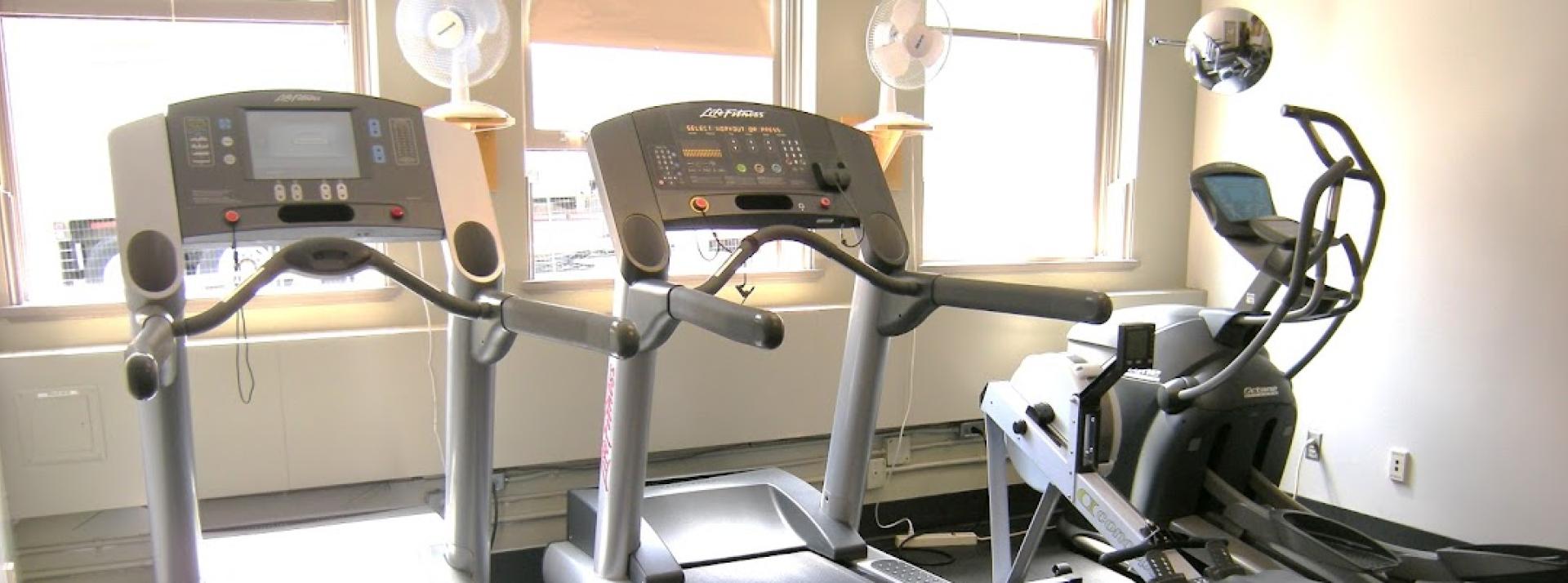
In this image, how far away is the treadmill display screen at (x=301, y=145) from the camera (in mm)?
1734

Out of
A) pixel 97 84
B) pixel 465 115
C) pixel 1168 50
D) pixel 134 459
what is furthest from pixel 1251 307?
pixel 97 84

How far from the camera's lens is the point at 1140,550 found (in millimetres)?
2342

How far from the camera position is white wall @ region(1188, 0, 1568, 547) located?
2.79 m

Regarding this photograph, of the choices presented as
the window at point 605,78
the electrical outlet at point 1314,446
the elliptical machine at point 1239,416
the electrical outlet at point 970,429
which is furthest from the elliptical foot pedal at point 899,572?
the electrical outlet at point 1314,446

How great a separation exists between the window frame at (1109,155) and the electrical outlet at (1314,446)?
909 mm

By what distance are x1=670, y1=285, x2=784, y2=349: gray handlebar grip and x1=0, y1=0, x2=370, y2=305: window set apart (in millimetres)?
1498

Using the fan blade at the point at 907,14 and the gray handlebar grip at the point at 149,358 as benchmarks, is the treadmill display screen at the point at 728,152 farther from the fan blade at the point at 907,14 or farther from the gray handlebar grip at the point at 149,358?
the gray handlebar grip at the point at 149,358

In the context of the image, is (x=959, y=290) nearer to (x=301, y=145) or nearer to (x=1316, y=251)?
(x=1316, y=251)

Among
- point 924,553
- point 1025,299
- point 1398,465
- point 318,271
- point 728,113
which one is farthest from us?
point 924,553

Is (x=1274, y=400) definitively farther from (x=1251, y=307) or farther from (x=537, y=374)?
(x=537, y=374)

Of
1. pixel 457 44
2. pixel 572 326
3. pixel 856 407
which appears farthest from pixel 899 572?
pixel 457 44

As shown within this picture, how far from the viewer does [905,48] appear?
283 centimetres

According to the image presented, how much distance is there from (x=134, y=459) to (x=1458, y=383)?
3.83 meters

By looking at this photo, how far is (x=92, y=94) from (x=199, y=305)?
62 cm
